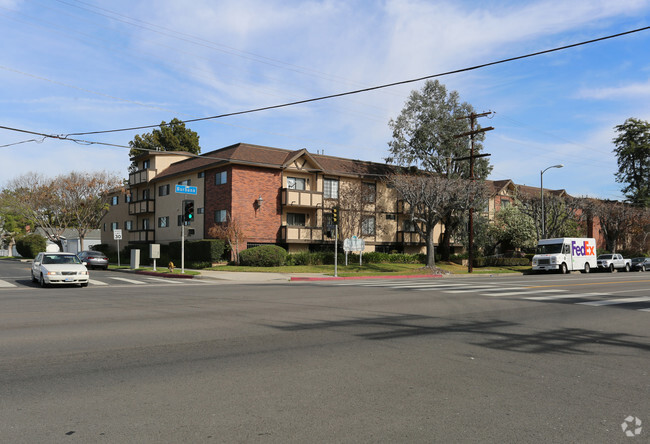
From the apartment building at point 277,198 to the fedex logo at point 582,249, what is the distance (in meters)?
12.8

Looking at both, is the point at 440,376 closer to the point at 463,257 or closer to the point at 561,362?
the point at 561,362

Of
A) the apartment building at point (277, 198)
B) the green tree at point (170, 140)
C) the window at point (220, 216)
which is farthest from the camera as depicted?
the green tree at point (170, 140)

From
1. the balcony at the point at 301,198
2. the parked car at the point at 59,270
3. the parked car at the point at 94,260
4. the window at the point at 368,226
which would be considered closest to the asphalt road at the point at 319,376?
the parked car at the point at 59,270

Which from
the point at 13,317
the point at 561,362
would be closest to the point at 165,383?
the point at 561,362

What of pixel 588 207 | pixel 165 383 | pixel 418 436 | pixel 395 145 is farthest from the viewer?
pixel 588 207

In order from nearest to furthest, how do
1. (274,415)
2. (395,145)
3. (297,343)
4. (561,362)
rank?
1. (274,415)
2. (561,362)
3. (297,343)
4. (395,145)

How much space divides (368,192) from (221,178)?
12.5 m

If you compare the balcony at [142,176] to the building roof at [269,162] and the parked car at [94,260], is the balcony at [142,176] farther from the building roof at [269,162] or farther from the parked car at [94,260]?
the parked car at [94,260]

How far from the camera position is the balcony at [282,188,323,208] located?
37.2 m

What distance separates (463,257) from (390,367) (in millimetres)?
41316

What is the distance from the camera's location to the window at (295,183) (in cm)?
3878

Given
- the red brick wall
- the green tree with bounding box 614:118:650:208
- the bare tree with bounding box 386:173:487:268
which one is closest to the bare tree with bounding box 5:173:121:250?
the red brick wall

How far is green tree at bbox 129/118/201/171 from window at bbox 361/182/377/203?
110 ft

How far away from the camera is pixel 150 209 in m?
46.1
